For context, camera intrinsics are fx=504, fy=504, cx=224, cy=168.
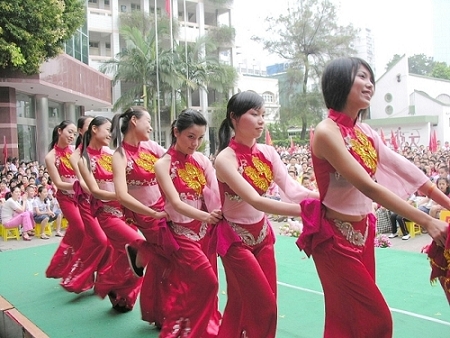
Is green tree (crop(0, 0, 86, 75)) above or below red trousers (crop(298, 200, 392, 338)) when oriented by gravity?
above

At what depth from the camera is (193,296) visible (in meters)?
3.08

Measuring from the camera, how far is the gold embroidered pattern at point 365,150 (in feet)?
7.23

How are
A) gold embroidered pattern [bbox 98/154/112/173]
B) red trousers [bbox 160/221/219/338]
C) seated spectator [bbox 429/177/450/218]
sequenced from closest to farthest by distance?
red trousers [bbox 160/221/219/338]
gold embroidered pattern [bbox 98/154/112/173]
seated spectator [bbox 429/177/450/218]

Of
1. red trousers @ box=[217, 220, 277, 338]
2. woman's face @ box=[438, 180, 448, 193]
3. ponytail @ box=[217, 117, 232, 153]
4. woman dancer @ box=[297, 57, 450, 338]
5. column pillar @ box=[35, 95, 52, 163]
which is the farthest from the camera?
column pillar @ box=[35, 95, 52, 163]

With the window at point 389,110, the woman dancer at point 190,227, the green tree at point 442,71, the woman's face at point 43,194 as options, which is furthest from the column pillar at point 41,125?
the green tree at point 442,71

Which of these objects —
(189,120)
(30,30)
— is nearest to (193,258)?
(189,120)

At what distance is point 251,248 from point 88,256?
8.01 feet

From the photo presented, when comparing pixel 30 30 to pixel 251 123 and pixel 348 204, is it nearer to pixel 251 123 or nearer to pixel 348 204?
pixel 251 123

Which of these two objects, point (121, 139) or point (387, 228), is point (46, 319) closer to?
point (121, 139)

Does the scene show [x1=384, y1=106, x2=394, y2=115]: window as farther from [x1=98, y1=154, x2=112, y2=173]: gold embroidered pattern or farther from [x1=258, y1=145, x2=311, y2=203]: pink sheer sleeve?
[x1=258, y1=145, x2=311, y2=203]: pink sheer sleeve

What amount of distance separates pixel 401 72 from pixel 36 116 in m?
18.7

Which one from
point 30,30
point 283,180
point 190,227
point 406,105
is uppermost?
point 30,30

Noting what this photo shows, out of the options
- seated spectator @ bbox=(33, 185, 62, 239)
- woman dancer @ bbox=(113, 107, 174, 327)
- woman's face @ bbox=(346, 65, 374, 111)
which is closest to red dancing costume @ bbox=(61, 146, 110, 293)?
woman dancer @ bbox=(113, 107, 174, 327)

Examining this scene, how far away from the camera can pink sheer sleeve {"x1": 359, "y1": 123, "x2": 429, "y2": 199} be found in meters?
2.30
